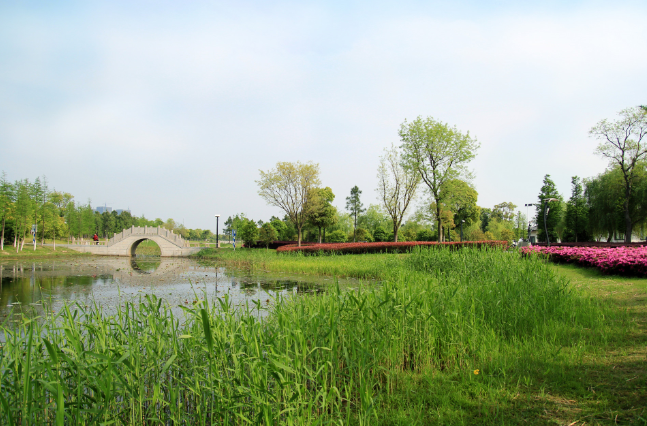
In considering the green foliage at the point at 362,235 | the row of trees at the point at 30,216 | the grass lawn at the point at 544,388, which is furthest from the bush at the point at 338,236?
the grass lawn at the point at 544,388

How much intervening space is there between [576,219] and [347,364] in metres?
37.6

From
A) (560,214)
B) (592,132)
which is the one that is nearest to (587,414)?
(592,132)

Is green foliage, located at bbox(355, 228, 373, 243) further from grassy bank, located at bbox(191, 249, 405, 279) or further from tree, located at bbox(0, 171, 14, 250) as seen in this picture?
tree, located at bbox(0, 171, 14, 250)

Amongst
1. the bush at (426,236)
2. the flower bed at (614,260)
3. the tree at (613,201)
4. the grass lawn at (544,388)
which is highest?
the tree at (613,201)

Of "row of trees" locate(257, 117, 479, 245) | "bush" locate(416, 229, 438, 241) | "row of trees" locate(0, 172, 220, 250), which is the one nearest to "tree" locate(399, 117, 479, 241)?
"row of trees" locate(257, 117, 479, 245)

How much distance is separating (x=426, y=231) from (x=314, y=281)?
26805mm

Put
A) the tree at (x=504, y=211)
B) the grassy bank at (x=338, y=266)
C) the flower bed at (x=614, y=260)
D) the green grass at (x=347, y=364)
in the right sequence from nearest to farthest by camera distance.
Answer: the green grass at (x=347, y=364)
the flower bed at (x=614, y=260)
the grassy bank at (x=338, y=266)
the tree at (x=504, y=211)

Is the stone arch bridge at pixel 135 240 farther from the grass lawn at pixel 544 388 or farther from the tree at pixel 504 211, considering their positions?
the tree at pixel 504 211

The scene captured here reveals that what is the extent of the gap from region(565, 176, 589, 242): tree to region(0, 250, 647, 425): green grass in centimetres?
3195

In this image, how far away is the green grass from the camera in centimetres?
221

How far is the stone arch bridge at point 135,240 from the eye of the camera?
29.5 metres

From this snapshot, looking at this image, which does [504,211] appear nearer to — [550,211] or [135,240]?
[550,211]

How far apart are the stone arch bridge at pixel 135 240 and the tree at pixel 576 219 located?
35.1m

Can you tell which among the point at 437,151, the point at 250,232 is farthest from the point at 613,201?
the point at 250,232
